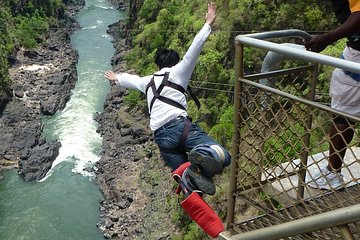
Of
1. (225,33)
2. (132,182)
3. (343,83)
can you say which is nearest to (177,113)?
(343,83)

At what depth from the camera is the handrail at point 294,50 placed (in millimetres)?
2342

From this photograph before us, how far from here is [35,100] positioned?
3453 cm

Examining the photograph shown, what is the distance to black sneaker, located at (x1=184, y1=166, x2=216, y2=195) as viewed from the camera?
367 centimetres

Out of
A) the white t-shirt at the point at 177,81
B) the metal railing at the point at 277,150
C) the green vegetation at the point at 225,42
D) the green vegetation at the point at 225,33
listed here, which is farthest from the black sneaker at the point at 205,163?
the green vegetation at the point at 225,33

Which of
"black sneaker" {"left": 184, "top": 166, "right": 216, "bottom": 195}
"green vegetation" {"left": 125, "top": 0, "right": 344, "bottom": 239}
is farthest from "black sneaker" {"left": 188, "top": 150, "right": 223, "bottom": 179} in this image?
"green vegetation" {"left": 125, "top": 0, "right": 344, "bottom": 239}

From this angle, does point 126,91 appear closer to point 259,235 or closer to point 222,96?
point 222,96

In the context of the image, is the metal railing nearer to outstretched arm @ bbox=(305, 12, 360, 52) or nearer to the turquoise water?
outstretched arm @ bbox=(305, 12, 360, 52)

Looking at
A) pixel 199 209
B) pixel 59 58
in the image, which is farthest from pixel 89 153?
pixel 199 209

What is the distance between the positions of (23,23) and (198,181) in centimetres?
4558

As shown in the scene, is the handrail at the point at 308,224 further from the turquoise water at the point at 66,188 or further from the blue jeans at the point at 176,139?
the turquoise water at the point at 66,188

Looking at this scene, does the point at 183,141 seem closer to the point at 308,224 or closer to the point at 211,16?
the point at 211,16

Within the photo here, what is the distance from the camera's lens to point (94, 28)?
51.2 metres

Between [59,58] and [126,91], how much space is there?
35.6ft

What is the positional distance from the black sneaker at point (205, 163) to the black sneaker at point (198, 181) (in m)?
0.03
